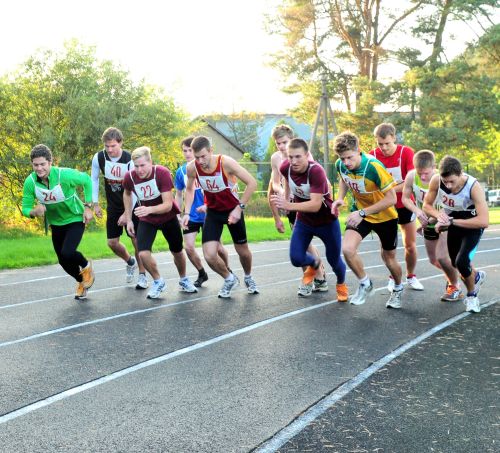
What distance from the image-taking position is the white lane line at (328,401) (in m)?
4.54

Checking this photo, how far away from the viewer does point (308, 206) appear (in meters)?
9.06

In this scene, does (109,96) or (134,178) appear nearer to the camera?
(134,178)

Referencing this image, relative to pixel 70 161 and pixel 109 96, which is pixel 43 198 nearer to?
pixel 70 161

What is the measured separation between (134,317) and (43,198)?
6.90ft

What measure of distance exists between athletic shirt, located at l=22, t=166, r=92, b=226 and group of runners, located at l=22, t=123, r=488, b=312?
12 mm

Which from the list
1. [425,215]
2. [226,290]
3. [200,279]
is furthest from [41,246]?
[425,215]

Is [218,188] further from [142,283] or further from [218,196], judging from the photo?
[142,283]

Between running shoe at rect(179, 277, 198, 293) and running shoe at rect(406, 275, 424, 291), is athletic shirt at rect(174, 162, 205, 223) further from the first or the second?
running shoe at rect(406, 275, 424, 291)

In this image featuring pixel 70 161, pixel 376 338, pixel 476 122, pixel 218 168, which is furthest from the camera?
pixel 476 122

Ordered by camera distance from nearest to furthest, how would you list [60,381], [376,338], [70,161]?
[60,381], [376,338], [70,161]

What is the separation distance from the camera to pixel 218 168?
9.55 m

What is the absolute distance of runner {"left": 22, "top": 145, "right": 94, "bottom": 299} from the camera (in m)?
9.73

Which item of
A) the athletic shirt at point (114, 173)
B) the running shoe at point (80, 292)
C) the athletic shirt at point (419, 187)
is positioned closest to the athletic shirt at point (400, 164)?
the athletic shirt at point (419, 187)

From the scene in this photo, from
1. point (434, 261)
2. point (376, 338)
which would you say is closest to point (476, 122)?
point (434, 261)
